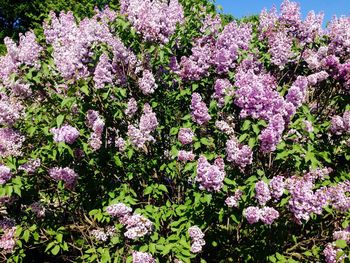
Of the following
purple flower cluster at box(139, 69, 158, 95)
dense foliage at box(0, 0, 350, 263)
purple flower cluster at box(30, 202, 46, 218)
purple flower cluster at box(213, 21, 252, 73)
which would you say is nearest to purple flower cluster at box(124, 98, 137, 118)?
dense foliage at box(0, 0, 350, 263)

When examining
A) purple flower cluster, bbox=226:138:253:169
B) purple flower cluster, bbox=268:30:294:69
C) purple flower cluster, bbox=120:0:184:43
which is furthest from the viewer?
purple flower cluster, bbox=268:30:294:69

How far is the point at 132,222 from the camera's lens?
11.8ft

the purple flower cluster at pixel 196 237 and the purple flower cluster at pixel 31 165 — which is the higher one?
the purple flower cluster at pixel 31 165

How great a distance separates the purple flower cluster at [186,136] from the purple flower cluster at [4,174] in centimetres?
162

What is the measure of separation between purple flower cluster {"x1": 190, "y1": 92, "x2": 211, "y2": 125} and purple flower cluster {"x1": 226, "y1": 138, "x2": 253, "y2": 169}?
1.20ft

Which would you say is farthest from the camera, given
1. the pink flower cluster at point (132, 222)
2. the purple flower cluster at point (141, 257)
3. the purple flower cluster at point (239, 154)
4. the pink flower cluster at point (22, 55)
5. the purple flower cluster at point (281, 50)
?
the purple flower cluster at point (281, 50)

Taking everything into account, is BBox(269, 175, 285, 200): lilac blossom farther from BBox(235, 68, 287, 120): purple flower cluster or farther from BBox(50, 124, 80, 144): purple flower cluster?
BBox(50, 124, 80, 144): purple flower cluster

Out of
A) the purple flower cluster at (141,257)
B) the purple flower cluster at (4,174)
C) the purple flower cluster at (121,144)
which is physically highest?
the purple flower cluster at (121,144)

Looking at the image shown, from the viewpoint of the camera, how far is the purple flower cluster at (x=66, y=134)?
392cm

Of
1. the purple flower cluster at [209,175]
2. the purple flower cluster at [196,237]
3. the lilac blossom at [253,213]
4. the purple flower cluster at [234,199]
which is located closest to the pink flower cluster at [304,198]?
the lilac blossom at [253,213]

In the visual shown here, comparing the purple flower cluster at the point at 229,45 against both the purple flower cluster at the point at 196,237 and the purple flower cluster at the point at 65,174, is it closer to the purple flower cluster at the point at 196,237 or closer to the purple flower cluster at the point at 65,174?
the purple flower cluster at the point at 196,237

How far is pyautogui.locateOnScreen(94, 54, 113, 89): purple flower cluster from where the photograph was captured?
401cm

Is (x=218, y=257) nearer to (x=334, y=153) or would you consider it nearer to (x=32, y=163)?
(x=334, y=153)

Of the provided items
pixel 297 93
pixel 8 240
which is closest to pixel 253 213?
pixel 297 93
